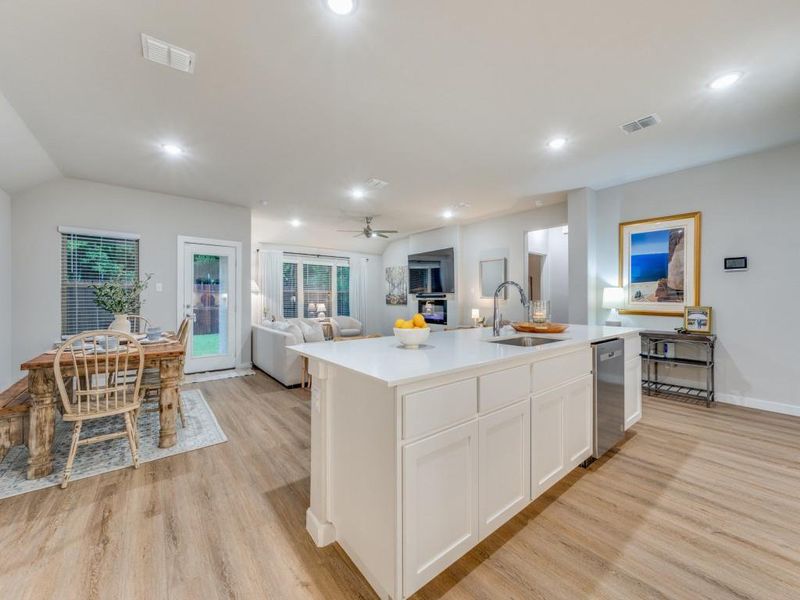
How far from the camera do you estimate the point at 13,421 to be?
2.26m

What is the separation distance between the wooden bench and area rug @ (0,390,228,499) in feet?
0.64

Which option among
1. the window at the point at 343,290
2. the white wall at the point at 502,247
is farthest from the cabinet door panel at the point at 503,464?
the window at the point at 343,290

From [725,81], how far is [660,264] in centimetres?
234

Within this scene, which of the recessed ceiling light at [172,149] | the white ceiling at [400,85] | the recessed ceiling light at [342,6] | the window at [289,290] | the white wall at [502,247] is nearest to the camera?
the recessed ceiling light at [342,6]

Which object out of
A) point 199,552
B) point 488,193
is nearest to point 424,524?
point 199,552

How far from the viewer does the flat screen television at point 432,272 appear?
6992mm

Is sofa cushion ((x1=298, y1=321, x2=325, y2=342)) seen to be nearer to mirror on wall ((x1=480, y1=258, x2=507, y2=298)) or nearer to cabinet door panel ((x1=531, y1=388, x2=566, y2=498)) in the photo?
mirror on wall ((x1=480, y1=258, x2=507, y2=298))

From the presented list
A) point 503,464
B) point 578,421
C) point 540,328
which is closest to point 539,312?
Answer: point 540,328

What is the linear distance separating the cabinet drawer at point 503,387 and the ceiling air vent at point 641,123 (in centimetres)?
253

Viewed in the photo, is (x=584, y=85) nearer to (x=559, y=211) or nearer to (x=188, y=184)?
(x=559, y=211)

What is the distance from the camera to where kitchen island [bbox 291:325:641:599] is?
1.25m

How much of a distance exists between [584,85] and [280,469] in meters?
3.46

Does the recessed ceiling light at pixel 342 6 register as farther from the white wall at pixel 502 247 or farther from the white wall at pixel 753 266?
the white wall at pixel 502 247

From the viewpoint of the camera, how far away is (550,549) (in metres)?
1.59
